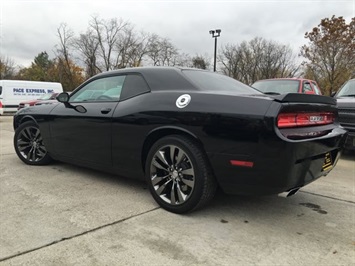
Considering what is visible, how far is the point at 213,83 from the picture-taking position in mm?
3463

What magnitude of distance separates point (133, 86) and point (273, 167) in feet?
5.86

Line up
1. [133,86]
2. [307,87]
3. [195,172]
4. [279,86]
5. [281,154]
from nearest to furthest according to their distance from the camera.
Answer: [281,154] → [195,172] → [133,86] → [279,86] → [307,87]

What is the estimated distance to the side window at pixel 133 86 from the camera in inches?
138

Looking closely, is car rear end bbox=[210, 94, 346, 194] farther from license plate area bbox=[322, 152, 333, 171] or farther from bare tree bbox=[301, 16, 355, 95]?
bare tree bbox=[301, 16, 355, 95]

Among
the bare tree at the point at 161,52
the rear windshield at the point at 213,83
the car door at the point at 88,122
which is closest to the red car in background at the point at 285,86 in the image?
the rear windshield at the point at 213,83

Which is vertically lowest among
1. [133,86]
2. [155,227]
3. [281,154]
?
[155,227]

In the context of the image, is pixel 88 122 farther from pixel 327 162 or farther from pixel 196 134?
pixel 327 162

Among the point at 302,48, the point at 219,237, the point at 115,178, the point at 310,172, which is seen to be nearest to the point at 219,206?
the point at 219,237

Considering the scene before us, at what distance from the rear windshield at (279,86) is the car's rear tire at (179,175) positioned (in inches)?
235

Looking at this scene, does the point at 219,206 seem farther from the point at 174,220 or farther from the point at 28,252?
the point at 28,252

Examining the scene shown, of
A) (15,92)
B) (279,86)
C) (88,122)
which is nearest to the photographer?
(88,122)

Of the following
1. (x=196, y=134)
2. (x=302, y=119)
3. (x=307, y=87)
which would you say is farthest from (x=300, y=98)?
(x=307, y=87)

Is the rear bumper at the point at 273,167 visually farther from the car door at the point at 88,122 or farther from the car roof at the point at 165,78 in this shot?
the car door at the point at 88,122

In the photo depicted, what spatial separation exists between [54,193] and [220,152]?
6.36ft
